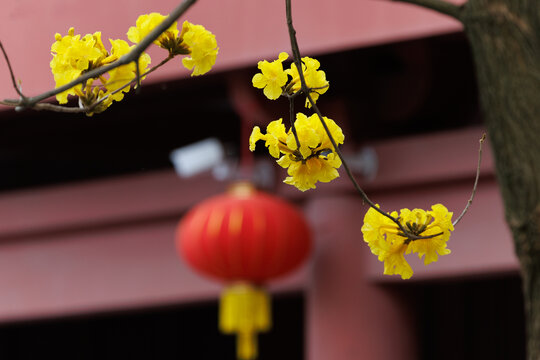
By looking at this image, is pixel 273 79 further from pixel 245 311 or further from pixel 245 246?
pixel 245 311

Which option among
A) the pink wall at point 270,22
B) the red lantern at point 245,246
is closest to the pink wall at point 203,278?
the red lantern at point 245,246

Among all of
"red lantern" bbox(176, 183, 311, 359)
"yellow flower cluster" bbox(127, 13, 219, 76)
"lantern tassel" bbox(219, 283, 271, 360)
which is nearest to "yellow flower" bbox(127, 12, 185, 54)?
"yellow flower cluster" bbox(127, 13, 219, 76)

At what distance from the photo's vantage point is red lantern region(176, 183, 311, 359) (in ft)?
8.04

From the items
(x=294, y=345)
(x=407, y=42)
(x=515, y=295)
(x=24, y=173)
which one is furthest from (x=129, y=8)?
(x=294, y=345)

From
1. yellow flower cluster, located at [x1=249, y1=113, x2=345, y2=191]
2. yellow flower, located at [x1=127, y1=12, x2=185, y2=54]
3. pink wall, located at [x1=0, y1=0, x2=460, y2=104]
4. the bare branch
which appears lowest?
yellow flower cluster, located at [x1=249, y1=113, x2=345, y2=191]

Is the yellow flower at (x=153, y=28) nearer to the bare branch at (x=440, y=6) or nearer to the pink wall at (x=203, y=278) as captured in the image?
the bare branch at (x=440, y=6)

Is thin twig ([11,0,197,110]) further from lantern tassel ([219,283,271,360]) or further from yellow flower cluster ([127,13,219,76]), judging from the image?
lantern tassel ([219,283,271,360])

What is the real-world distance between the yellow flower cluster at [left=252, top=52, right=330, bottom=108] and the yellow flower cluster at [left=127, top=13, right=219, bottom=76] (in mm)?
50

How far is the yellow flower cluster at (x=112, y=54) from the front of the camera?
0.81 metres

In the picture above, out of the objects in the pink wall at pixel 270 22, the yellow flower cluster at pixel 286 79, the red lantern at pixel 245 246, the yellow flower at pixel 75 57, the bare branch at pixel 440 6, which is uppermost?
the pink wall at pixel 270 22

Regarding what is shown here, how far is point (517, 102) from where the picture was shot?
0.86m

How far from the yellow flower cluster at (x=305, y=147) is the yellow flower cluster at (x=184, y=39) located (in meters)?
0.08

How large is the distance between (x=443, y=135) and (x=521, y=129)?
1.70 m

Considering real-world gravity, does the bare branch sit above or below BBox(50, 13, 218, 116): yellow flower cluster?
above
